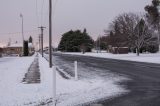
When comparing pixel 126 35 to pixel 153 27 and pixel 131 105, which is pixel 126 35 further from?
pixel 131 105

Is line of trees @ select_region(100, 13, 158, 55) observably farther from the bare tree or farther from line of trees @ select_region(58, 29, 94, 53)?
line of trees @ select_region(58, 29, 94, 53)

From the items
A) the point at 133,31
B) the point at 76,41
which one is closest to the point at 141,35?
the point at 133,31

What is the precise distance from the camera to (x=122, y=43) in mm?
72750

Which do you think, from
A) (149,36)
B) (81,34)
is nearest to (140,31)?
(149,36)

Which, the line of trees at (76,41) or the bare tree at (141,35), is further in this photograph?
the line of trees at (76,41)

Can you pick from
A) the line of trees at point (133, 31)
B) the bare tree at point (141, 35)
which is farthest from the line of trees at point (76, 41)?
the bare tree at point (141, 35)

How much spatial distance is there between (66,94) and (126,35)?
57218 mm

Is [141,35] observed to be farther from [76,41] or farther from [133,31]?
[76,41]

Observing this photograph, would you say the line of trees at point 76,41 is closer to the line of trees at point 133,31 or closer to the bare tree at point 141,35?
the line of trees at point 133,31

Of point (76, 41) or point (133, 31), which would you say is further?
point (76, 41)

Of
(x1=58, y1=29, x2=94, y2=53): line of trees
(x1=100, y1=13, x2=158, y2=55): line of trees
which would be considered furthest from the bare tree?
(x1=58, y1=29, x2=94, y2=53): line of trees

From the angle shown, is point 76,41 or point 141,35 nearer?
point 141,35

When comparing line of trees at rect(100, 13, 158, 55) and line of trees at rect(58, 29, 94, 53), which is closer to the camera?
line of trees at rect(100, 13, 158, 55)

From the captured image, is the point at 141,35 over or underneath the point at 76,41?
underneath
